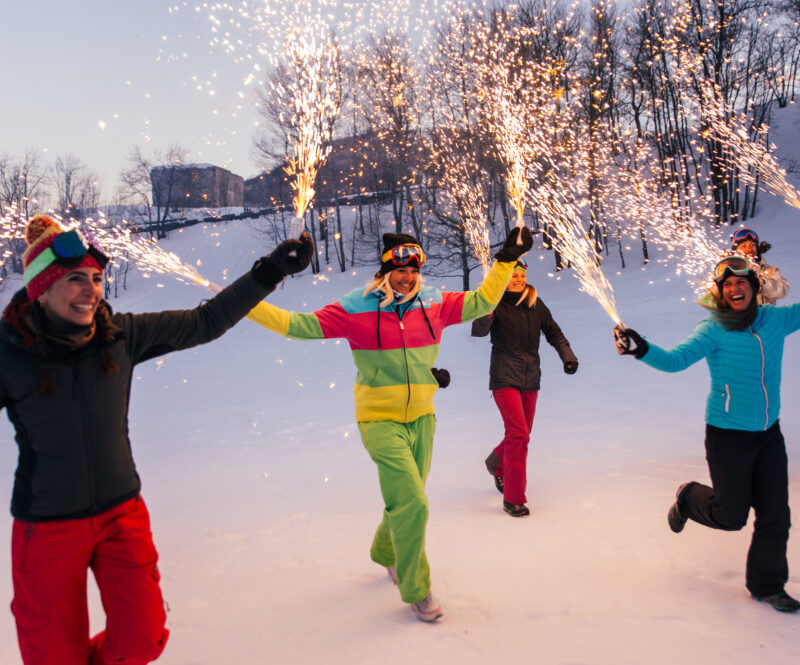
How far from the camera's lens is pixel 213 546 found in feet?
15.3

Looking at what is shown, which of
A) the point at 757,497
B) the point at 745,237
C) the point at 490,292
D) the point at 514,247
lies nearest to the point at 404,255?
the point at 490,292

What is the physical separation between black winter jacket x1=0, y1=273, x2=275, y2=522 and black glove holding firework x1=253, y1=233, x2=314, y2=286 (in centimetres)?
66

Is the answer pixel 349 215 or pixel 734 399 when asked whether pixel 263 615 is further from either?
pixel 349 215

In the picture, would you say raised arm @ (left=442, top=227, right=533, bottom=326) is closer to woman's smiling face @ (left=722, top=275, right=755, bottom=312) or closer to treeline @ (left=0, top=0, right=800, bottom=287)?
woman's smiling face @ (left=722, top=275, right=755, bottom=312)

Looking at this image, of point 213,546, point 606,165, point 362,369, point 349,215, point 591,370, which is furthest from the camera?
point 349,215

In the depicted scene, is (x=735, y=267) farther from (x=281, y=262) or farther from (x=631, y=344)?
(x=281, y=262)

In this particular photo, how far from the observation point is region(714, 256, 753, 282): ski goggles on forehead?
11.8 ft

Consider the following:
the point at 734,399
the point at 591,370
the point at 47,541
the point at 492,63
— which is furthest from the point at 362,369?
the point at 492,63

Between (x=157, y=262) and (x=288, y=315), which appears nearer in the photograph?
(x=288, y=315)

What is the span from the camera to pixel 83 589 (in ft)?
7.93

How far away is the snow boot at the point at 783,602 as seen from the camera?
3.26 m

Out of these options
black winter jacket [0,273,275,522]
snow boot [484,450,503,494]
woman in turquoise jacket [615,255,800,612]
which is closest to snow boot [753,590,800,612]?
woman in turquoise jacket [615,255,800,612]

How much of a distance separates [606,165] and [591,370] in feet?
59.5

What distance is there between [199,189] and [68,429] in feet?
189
